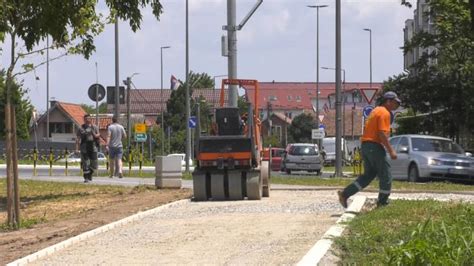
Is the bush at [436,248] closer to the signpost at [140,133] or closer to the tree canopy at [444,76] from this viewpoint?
the tree canopy at [444,76]

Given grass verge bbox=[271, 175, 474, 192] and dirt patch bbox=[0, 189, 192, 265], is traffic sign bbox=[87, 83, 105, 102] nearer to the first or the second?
grass verge bbox=[271, 175, 474, 192]

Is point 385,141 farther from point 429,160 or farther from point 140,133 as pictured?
point 140,133

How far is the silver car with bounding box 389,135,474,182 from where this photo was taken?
2497 cm

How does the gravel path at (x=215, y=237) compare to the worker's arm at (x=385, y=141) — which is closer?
the gravel path at (x=215, y=237)

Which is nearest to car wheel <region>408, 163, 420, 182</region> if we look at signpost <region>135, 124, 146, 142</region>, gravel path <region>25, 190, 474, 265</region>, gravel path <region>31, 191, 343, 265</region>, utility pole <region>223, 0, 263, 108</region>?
utility pole <region>223, 0, 263, 108</region>

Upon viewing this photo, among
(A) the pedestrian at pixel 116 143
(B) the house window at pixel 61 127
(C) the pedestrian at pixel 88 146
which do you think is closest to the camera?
(C) the pedestrian at pixel 88 146

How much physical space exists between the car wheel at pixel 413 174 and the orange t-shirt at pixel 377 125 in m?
12.5

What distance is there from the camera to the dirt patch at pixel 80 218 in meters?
11.3

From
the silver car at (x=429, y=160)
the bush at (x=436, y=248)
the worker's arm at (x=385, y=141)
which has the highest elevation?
the worker's arm at (x=385, y=141)

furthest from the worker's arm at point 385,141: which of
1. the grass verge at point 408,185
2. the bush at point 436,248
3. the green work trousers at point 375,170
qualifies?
the grass verge at point 408,185

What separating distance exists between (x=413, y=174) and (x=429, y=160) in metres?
0.70

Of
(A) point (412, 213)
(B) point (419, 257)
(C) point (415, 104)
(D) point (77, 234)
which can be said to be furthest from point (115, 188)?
(C) point (415, 104)

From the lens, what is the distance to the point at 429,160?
986 inches

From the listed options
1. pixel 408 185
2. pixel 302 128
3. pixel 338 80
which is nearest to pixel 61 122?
pixel 302 128
